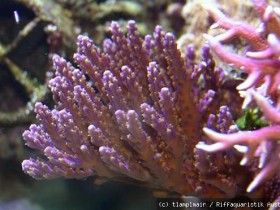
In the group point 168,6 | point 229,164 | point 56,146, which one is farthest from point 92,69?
point 168,6

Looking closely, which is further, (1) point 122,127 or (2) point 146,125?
(2) point 146,125

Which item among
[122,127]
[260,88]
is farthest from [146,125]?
[260,88]

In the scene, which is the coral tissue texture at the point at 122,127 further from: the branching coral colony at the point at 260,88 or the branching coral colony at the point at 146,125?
the branching coral colony at the point at 260,88

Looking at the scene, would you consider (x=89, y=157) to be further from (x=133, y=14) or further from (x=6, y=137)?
(x=133, y=14)

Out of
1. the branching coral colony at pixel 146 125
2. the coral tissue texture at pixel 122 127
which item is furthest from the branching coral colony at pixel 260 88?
the coral tissue texture at pixel 122 127

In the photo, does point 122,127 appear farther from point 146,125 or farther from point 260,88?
point 260,88

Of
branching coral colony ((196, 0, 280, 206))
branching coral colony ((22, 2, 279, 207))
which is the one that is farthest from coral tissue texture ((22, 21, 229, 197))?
branching coral colony ((196, 0, 280, 206))
